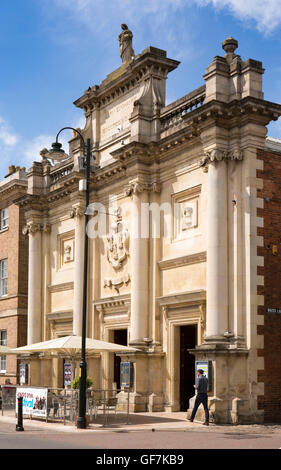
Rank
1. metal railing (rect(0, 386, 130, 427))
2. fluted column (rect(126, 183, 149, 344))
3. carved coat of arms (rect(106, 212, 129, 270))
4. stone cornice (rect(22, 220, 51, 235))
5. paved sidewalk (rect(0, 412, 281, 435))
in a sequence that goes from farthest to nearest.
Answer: stone cornice (rect(22, 220, 51, 235)) < carved coat of arms (rect(106, 212, 129, 270)) < fluted column (rect(126, 183, 149, 344)) < metal railing (rect(0, 386, 130, 427)) < paved sidewalk (rect(0, 412, 281, 435))

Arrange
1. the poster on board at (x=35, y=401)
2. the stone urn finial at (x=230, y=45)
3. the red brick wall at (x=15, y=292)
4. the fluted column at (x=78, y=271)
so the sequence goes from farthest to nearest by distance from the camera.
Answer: the red brick wall at (x=15, y=292) < the fluted column at (x=78, y=271) < the stone urn finial at (x=230, y=45) < the poster on board at (x=35, y=401)

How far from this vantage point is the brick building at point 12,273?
39281 millimetres

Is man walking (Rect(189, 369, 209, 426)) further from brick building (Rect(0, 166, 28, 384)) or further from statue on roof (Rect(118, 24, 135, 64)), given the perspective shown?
brick building (Rect(0, 166, 28, 384))

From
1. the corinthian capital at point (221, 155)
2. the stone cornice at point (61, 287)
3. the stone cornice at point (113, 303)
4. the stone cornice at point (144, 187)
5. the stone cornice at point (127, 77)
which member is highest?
the stone cornice at point (127, 77)

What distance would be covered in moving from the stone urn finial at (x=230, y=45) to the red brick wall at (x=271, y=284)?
3736 mm

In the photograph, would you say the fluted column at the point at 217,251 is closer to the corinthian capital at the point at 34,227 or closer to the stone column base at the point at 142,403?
the stone column base at the point at 142,403

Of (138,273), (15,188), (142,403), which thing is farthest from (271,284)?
(15,188)

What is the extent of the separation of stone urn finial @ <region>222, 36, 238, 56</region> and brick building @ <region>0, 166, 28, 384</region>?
17.3 meters

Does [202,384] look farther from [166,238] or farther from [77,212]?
[77,212]

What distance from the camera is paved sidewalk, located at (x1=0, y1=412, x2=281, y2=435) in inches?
777

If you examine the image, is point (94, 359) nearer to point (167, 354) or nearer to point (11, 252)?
point (167, 354)

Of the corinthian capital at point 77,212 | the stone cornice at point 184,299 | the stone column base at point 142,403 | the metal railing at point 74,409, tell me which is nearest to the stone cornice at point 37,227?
the corinthian capital at point 77,212

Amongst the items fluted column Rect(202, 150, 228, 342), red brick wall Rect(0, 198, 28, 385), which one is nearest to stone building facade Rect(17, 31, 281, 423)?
fluted column Rect(202, 150, 228, 342)

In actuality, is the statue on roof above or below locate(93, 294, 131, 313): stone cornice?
above
